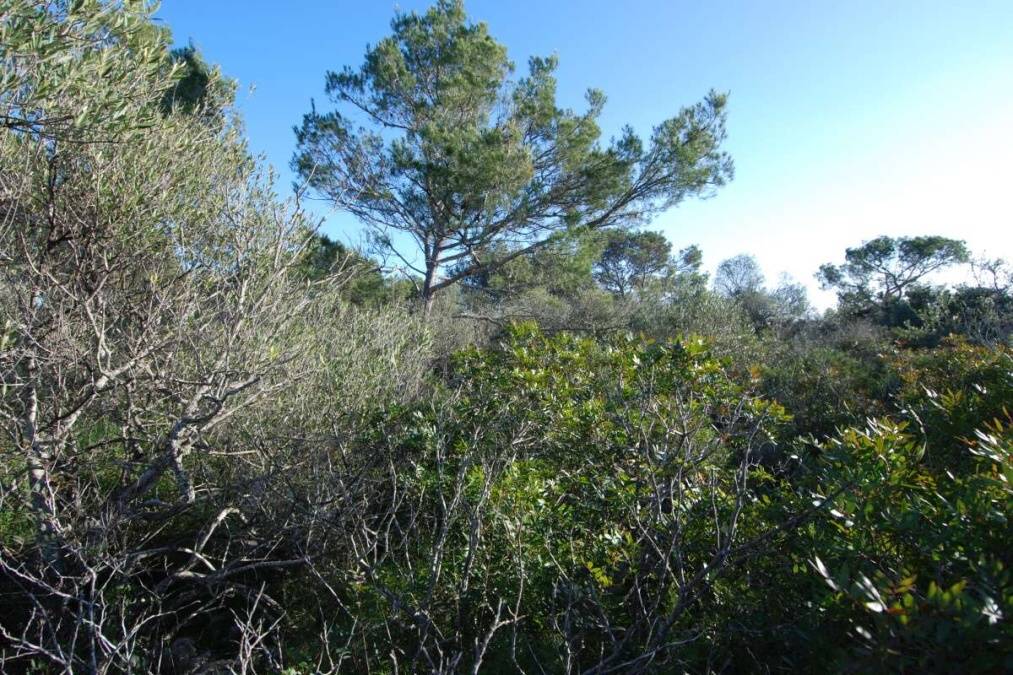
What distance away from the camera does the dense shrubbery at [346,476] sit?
7.15ft

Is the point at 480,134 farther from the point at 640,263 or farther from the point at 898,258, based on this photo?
the point at 898,258

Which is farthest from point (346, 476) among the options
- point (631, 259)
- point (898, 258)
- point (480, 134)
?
point (898, 258)

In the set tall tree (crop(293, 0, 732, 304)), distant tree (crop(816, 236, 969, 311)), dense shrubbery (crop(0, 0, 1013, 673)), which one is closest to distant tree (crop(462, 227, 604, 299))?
tall tree (crop(293, 0, 732, 304))

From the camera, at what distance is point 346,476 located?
13.2ft

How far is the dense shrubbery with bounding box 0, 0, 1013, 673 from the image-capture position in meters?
2.18

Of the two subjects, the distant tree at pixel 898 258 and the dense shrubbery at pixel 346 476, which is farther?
the distant tree at pixel 898 258

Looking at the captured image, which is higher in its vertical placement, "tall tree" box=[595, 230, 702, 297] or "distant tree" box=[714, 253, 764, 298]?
"distant tree" box=[714, 253, 764, 298]

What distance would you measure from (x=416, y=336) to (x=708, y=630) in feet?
20.0

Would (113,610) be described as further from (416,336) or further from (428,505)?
(416,336)

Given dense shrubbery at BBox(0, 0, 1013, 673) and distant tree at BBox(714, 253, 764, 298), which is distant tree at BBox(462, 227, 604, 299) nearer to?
dense shrubbery at BBox(0, 0, 1013, 673)

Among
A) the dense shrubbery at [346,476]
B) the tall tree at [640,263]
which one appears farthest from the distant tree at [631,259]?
the dense shrubbery at [346,476]

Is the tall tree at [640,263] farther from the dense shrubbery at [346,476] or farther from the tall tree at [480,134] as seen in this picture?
the dense shrubbery at [346,476]

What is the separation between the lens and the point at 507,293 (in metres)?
12.4

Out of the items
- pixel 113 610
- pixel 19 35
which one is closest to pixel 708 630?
pixel 113 610
